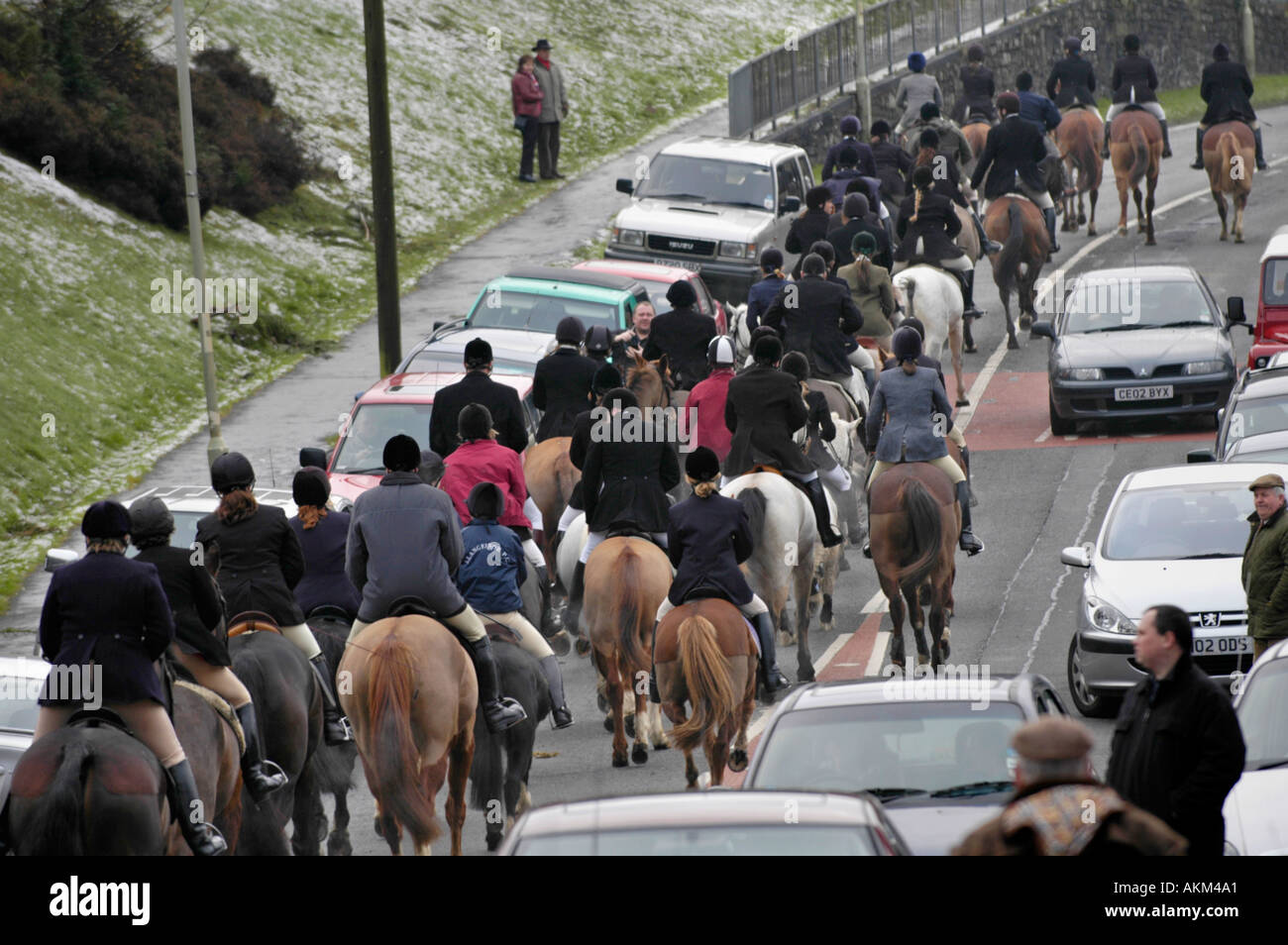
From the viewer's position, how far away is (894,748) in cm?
1042

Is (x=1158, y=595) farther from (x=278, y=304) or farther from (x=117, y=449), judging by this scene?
(x=278, y=304)

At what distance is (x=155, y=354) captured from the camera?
27922 mm

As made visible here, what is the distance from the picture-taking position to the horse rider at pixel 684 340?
2058cm

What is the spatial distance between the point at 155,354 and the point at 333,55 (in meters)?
14.6

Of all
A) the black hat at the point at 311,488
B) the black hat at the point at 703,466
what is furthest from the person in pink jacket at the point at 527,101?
the black hat at the point at 311,488

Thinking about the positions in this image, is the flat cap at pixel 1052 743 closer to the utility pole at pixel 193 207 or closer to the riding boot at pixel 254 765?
the riding boot at pixel 254 765

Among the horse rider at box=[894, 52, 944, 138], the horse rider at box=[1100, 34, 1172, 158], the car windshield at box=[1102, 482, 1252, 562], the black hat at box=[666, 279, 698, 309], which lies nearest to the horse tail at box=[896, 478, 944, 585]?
the car windshield at box=[1102, 482, 1252, 562]

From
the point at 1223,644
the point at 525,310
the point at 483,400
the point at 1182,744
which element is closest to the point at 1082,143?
the point at 525,310

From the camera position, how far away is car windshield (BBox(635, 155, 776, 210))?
30312 millimetres

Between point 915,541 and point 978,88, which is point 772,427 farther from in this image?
point 978,88

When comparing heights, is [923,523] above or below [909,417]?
below

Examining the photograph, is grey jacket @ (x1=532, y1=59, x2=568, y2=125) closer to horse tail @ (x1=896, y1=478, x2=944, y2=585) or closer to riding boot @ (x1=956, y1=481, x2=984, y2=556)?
riding boot @ (x1=956, y1=481, x2=984, y2=556)

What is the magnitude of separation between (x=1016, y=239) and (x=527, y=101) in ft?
44.2

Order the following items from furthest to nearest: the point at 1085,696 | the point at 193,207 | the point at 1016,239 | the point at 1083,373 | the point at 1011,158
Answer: the point at 1011,158 → the point at 1016,239 → the point at 1083,373 → the point at 193,207 → the point at 1085,696
